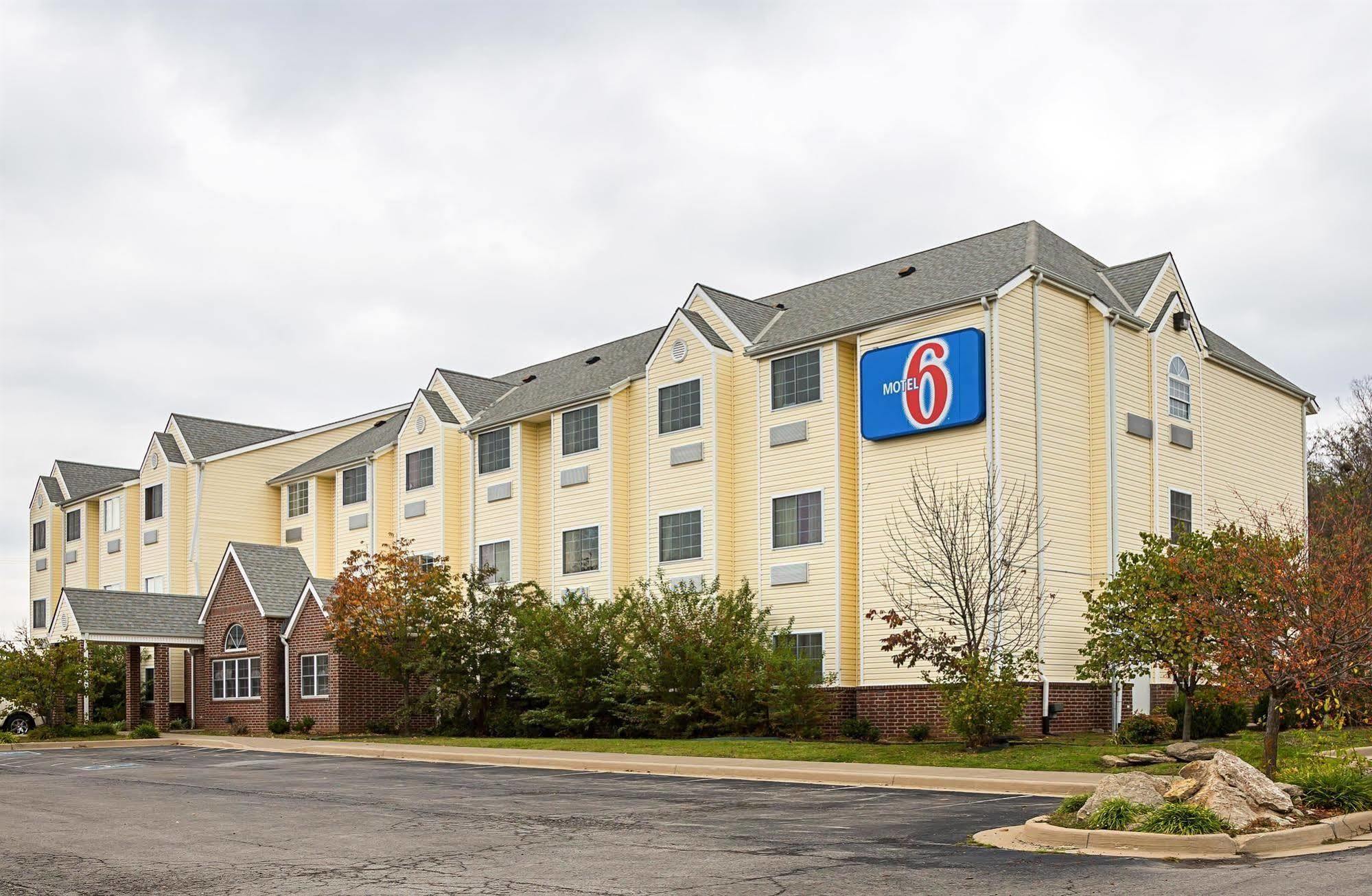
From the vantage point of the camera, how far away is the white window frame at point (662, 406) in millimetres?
36250

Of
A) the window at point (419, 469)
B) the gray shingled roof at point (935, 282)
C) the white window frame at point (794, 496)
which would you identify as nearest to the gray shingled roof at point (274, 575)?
the window at point (419, 469)

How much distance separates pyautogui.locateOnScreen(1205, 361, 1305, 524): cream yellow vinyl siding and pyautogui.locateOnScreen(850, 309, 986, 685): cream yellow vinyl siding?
7514 mm

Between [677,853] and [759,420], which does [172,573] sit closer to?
[759,420]

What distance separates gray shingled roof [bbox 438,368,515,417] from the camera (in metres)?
44.9

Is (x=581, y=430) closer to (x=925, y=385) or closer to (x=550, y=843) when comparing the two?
(x=925, y=385)

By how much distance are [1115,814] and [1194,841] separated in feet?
3.20

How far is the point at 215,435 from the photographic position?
55969 millimetres

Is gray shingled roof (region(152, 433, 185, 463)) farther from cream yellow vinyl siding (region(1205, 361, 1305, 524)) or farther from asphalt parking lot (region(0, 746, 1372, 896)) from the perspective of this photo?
cream yellow vinyl siding (region(1205, 361, 1305, 524))

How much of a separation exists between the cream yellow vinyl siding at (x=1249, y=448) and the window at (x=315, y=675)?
24.8m

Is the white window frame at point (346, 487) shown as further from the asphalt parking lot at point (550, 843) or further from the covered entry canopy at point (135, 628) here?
the asphalt parking lot at point (550, 843)

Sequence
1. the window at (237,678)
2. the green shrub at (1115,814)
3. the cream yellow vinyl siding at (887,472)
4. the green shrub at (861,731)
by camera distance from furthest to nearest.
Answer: the window at (237,678) → the cream yellow vinyl siding at (887,472) → the green shrub at (861,731) → the green shrub at (1115,814)

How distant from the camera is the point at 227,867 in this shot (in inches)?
482

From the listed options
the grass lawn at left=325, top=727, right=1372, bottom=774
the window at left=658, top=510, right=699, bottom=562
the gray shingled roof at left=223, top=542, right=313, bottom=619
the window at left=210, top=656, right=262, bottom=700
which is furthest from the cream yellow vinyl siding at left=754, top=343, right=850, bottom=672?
the window at left=210, top=656, right=262, bottom=700

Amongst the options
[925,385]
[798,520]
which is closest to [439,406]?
[798,520]
